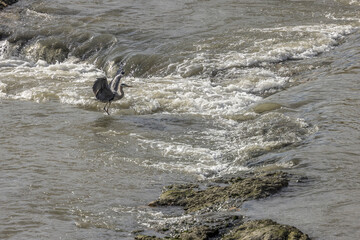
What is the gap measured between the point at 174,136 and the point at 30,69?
603cm

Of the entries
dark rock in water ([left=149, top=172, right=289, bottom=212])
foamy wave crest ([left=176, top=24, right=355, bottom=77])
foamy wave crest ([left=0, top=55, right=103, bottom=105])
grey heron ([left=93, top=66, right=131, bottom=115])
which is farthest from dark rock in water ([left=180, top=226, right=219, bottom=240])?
foamy wave crest ([left=176, top=24, right=355, bottom=77])

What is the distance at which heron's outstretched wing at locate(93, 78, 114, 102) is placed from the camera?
909 centimetres

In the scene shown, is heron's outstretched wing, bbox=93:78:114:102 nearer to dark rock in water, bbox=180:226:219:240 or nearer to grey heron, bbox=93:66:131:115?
grey heron, bbox=93:66:131:115

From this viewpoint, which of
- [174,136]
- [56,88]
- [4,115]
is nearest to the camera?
[174,136]

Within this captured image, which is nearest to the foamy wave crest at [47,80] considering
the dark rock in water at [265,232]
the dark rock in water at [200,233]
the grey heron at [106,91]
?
the grey heron at [106,91]

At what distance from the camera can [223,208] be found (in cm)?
483

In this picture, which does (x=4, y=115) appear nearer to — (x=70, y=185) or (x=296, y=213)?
(x=70, y=185)

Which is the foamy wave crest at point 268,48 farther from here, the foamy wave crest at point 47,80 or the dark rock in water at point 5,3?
the dark rock in water at point 5,3

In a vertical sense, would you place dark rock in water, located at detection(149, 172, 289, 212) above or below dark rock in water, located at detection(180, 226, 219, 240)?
below

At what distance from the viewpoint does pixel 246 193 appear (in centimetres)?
501

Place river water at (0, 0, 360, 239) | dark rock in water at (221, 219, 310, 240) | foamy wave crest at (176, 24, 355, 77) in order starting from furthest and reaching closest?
foamy wave crest at (176, 24, 355, 77) → river water at (0, 0, 360, 239) → dark rock in water at (221, 219, 310, 240)

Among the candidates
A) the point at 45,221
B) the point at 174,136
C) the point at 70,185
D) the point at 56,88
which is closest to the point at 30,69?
the point at 56,88

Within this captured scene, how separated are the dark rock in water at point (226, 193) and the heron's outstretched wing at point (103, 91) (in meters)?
3.91

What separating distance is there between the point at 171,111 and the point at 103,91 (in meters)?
1.16
